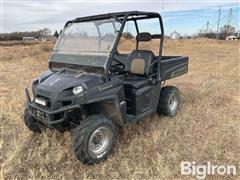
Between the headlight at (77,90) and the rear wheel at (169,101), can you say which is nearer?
the headlight at (77,90)

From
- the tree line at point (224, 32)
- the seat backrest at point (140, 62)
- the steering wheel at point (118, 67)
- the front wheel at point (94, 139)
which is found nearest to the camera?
the front wheel at point (94, 139)

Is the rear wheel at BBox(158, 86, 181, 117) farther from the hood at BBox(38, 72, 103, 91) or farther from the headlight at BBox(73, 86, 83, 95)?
the headlight at BBox(73, 86, 83, 95)

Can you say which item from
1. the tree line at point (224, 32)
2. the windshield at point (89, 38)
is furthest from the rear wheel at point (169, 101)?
the tree line at point (224, 32)

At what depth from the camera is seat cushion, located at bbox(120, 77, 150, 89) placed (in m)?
4.52

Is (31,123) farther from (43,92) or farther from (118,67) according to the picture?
(118,67)

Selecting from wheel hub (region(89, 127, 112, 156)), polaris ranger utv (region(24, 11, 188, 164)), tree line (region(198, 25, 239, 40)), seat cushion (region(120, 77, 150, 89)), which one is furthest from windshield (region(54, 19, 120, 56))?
tree line (region(198, 25, 239, 40))

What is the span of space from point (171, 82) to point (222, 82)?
1.42m

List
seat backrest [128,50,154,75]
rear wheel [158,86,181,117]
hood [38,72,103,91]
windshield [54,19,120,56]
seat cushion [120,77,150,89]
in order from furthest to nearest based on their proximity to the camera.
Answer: rear wheel [158,86,181,117] < seat backrest [128,50,154,75] < seat cushion [120,77,150,89] < windshield [54,19,120,56] < hood [38,72,103,91]

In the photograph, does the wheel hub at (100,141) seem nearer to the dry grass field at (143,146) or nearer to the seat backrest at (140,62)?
→ the dry grass field at (143,146)

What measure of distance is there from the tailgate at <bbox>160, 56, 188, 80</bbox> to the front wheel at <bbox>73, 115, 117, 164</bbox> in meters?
1.65

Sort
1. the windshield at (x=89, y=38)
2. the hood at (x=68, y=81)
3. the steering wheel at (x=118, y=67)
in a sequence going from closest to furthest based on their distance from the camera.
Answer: the hood at (x=68, y=81), the windshield at (x=89, y=38), the steering wheel at (x=118, y=67)

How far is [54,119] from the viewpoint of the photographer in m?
3.85

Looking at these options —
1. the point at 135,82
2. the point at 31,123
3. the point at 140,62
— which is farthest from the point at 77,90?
the point at 140,62

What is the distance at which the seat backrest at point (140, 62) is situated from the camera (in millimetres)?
5136
